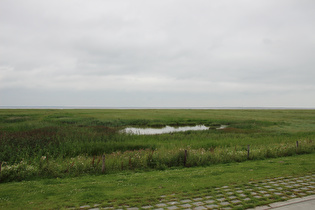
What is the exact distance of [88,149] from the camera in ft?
57.6

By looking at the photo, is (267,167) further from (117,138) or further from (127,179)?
(117,138)

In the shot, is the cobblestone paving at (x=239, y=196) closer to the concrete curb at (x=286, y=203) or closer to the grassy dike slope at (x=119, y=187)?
the concrete curb at (x=286, y=203)

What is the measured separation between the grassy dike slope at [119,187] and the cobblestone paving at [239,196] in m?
0.30

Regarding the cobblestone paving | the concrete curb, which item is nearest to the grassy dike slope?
the cobblestone paving

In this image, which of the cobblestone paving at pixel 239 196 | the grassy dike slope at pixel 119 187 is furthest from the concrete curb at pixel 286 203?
the grassy dike slope at pixel 119 187

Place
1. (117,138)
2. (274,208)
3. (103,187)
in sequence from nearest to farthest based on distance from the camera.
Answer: (274,208)
(103,187)
(117,138)

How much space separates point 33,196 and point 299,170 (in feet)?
38.1

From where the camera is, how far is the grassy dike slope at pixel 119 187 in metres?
6.49

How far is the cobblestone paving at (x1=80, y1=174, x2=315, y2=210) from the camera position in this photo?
20.0 ft

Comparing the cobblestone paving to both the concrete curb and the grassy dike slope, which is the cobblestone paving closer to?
the concrete curb

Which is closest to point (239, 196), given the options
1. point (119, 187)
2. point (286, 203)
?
point (286, 203)

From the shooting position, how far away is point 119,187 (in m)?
8.00

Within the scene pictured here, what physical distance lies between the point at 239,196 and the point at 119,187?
4.41m

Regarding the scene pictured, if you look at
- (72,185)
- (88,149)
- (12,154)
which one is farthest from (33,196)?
(88,149)
